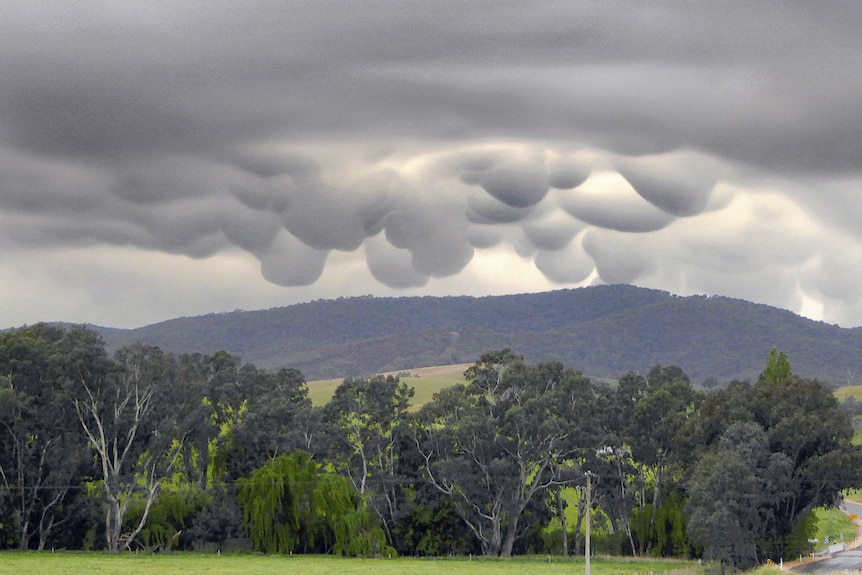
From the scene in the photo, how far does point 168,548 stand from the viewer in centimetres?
9788

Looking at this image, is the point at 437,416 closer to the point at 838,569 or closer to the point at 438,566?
the point at 438,566

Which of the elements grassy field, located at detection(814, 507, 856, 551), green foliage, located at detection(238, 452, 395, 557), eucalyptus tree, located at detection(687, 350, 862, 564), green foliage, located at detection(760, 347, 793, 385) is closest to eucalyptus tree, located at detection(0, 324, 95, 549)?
green foliage, located at detection(238, 452, 395, 557)

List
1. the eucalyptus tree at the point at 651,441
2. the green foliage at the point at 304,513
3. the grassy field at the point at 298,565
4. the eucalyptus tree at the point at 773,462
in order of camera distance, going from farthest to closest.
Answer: the eucalyptus tree at the point at 651,441
the green foliage at the point at 304,513
the eucalyptus tree at the point at 773,462
the grassy field at the point at 298,565

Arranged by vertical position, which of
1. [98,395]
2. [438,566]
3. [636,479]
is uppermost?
[98,395]

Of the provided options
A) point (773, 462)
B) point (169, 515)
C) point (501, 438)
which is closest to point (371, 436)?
point (501, 438)

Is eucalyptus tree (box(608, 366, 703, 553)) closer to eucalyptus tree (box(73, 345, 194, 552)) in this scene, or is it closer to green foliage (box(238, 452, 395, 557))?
green foliage (box(238, 452, 395, 557))

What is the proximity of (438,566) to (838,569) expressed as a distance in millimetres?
30204

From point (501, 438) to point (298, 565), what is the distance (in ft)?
81.5

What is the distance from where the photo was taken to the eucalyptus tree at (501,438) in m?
100

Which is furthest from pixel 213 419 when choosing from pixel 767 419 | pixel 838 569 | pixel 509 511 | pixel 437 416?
pixel 838 569

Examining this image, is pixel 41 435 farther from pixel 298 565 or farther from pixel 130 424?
pixel 298 565

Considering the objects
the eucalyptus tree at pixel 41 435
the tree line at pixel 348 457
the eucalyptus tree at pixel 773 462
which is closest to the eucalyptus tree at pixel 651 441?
the tree line at pixel 348 457

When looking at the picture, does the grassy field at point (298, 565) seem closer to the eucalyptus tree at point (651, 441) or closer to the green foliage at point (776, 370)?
the eucalyptus tree at point (651, 441)

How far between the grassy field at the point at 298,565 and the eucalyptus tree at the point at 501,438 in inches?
211
